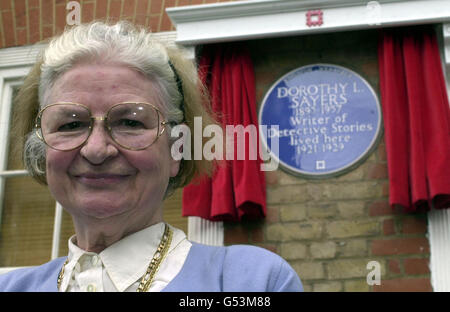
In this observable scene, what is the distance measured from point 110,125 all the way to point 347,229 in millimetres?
2142

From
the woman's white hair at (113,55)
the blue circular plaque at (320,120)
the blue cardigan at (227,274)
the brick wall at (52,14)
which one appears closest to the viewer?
the blue cardigan at (227,274)

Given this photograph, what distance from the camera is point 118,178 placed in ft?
4.04

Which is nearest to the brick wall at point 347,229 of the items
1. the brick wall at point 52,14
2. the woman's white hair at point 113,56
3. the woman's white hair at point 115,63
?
the brick wall at point 52,14

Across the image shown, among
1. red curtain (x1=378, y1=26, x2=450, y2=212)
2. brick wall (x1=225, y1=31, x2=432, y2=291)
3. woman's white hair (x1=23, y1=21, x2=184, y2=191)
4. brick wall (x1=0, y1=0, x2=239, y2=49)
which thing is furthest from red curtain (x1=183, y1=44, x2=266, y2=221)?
woman's white hair (x1=23, y1=21, x2=184, y2=191)

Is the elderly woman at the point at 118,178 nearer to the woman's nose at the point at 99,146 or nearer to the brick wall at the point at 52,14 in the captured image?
the woman's nose at the point at 99,146

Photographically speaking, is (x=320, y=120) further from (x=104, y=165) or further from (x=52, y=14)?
(x=104, y=165)

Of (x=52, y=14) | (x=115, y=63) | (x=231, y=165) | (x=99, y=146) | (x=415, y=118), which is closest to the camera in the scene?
(x=99, y=146)

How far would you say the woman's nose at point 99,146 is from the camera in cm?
120

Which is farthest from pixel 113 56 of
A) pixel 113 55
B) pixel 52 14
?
pixel 52 14

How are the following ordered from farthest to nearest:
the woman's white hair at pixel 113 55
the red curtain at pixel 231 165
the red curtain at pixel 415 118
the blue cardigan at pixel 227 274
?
the red curtain at pixel 231 165
the red curtain at pixel 415 118
the woman's white hair at pixel 113 55
the blue cardigan at pixel 227 274

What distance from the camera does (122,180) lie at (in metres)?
1.23

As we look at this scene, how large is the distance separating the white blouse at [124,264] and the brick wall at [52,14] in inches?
104
